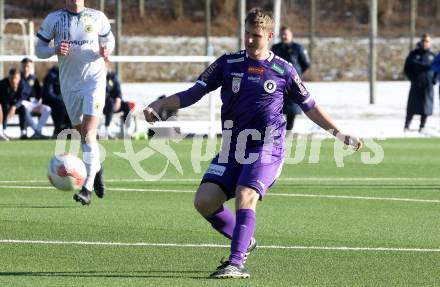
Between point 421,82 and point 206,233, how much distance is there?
16.7m

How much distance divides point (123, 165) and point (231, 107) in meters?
9.67

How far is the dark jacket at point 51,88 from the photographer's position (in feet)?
79.0

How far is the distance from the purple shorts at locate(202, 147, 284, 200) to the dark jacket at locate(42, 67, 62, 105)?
15.3m

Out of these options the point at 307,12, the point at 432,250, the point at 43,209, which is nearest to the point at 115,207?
the point at 43,209

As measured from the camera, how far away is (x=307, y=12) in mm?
55781

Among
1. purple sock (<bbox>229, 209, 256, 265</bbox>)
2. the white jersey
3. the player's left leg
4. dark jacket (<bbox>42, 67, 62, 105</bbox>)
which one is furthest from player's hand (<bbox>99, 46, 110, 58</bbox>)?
the player's left leg

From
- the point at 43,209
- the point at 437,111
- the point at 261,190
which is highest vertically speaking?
the point at 261,190

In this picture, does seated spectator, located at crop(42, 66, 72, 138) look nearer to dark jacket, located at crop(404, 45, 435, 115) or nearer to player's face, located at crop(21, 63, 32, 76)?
player's face, located at crop(21, 63, 32, 76)

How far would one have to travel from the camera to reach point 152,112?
8773 mm

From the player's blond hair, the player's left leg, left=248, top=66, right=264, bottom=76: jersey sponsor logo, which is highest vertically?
the player's blond hair

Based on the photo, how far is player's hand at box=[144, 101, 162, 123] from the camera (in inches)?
345

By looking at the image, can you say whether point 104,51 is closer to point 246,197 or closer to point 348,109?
point 246,197

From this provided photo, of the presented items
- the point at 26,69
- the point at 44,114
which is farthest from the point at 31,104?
the point at 26,69

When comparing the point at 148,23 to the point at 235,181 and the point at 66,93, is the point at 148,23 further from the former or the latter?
the point at 235,181
